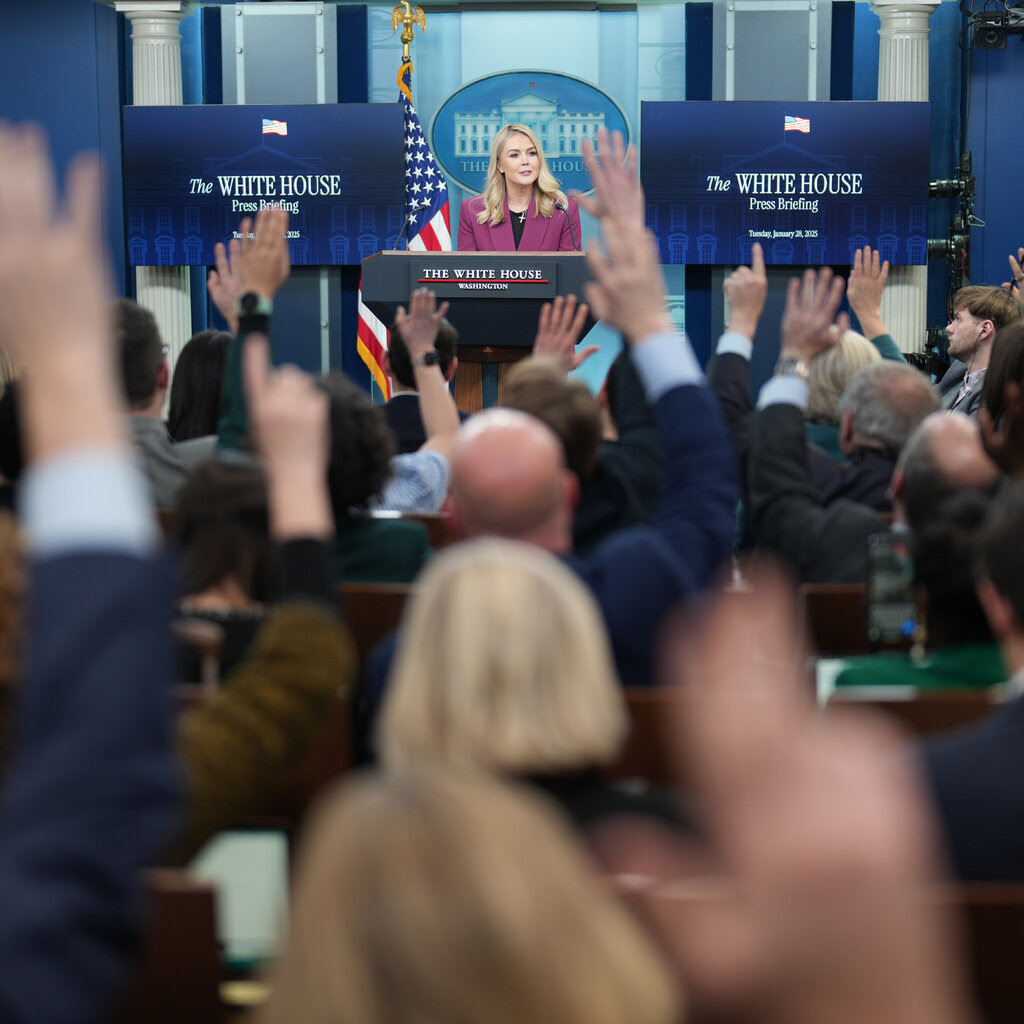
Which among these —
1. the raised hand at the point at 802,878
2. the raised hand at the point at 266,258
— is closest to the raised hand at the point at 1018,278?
the raised hand at the point at 266,258

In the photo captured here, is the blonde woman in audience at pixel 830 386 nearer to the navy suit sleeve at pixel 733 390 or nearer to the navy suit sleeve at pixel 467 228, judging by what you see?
the navy suit sleeve at pixel 733 390

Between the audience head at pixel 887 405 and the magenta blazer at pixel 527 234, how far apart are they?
166 inches

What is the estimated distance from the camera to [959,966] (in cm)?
114

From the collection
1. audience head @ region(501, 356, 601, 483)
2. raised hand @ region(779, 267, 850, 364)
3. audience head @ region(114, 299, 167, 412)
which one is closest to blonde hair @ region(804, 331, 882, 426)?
raised hand @ region(779, 267, 850, 364)

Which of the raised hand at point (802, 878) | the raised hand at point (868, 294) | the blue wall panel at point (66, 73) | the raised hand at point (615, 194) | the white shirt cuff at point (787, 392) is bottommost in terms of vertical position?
the raised hand at point (802, 878)

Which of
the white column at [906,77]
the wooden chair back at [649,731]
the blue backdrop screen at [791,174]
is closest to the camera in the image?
the wooden chair back at [649,731]

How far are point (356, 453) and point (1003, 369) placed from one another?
1.76 m

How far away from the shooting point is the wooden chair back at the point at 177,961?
1.14m

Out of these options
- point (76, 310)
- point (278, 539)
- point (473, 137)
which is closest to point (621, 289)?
point (278, 539)

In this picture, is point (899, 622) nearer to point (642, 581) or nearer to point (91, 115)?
point (642, 581)

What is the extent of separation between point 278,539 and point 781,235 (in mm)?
8059

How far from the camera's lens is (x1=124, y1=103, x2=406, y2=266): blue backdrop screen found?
9.09 meters

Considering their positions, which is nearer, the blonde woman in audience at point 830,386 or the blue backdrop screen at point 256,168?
Result: the blonde woman in audience at point 830,386

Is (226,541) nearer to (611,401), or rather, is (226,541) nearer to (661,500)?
(661,500)
